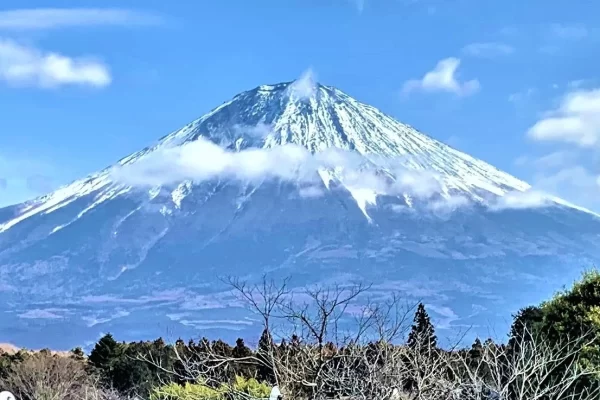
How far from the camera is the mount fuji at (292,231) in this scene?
6186 inches

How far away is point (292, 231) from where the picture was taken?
175500 mm

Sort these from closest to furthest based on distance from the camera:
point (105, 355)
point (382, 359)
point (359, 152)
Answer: point (382, 359) < point (105, 355) < point (359, 152)

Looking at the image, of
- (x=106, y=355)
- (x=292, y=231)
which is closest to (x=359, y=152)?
(x=292, y=231)

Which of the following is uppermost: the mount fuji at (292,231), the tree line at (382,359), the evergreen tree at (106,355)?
the mount fuji at (292,231)

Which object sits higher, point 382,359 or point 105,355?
point 105,355

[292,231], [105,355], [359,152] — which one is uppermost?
[359,152]

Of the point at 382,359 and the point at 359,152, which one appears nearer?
the point at 382,359

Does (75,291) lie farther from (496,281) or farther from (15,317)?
(496,281)

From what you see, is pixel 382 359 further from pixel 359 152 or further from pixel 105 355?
pixel 359 152

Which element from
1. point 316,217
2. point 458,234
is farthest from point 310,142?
point 458,234

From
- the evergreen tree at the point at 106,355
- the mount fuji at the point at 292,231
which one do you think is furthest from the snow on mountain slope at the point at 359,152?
the evergreen tree at the point at 106,355

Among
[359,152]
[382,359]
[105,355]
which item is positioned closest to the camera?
[382,359]

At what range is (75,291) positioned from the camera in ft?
565

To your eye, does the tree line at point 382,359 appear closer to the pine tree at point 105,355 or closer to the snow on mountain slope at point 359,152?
the pine tree at point 105,355
